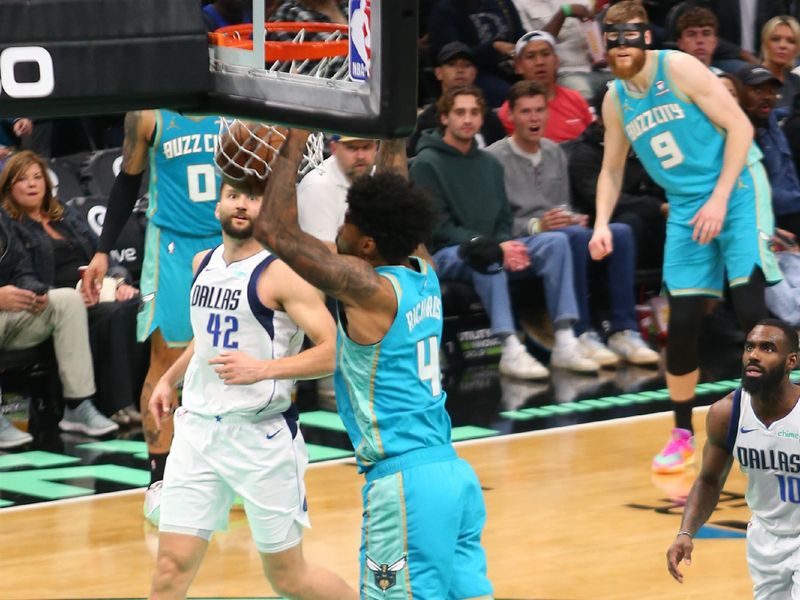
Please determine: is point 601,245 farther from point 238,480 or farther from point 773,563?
point 773,563

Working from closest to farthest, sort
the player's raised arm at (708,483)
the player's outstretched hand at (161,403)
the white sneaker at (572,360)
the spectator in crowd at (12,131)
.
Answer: the player's raised arm at (708,483) < the player's outstretched hand at (161,403) < the spectator in crowd at (12,131) < the white sneaker at (572,360)

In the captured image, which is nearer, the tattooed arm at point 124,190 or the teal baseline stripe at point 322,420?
the tattooed arm at point 124,190

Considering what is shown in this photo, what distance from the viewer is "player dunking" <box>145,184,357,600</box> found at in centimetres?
579

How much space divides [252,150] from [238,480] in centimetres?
114

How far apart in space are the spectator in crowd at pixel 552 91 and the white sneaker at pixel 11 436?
441cm

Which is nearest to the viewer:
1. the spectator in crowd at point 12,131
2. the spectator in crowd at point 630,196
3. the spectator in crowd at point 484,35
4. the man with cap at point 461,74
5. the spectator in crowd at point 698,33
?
the spectator in crowd at point 12,131

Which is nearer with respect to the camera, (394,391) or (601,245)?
(394,391)

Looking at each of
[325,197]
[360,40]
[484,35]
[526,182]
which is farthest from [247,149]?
[484,35]

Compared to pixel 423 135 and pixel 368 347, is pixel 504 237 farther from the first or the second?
pixel 368 347

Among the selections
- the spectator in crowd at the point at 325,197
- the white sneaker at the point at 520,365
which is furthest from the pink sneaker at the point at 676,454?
the white sneaker at the point at 520,365

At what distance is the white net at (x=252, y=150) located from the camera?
5688 millimetres

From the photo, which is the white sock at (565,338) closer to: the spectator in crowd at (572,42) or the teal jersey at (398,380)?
the spectator in crowd at (572,42)

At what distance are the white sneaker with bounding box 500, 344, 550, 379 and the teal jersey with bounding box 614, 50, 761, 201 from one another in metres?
2.52

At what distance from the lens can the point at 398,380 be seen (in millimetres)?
5082
